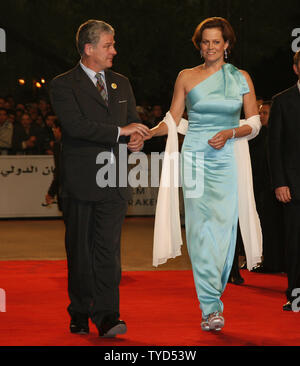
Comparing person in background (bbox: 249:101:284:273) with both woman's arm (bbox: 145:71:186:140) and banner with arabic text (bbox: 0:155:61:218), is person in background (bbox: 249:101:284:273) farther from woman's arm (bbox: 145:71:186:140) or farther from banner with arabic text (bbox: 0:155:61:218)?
banner with arabic text (bbox: 0:155:61:218)

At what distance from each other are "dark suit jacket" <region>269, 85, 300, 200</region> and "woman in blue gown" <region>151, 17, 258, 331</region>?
73 cm

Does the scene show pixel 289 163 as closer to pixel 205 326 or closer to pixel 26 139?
pixel 205 326

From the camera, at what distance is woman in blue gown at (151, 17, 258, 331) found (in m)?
6.14

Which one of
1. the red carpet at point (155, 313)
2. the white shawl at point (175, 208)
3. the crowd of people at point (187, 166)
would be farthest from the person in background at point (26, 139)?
the white shawl at point (175, 208)

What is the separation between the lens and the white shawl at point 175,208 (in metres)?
6.36

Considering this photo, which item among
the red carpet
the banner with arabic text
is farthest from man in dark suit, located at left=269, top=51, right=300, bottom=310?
the banner with arabic text

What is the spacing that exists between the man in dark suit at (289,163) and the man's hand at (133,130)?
152 cm

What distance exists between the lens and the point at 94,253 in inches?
231

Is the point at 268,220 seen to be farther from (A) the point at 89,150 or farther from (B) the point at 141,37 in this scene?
(B) the point at 141,37

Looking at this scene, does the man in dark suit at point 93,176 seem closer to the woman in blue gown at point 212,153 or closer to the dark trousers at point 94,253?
the dark trousers at point 94,253

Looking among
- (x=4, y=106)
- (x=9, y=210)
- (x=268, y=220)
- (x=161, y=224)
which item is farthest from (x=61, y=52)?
(x=161, y=224)
